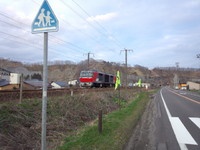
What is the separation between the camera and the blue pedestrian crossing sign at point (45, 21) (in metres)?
3.61

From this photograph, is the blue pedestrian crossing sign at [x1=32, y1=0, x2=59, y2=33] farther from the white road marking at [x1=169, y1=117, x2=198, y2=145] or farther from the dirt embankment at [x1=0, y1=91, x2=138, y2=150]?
the white road marking at [x1=169, y1=117, x2=198, y2=145]

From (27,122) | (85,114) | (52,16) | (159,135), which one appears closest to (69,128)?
(27,122)

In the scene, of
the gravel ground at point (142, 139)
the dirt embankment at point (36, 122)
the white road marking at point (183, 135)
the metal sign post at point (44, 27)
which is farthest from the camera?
the dirt embankment at point (36, 122)

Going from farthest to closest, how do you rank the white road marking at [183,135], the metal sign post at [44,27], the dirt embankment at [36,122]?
the dirt embankment at [36,122] → the white road marking at [183,135] → the metal sign post at [44,27]

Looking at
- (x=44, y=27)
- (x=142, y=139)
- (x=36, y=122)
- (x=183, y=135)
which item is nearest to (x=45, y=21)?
(x=44, y=27)

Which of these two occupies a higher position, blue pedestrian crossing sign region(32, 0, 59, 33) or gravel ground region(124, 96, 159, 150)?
blue pedestrian crossing sign region(32, 0, 59, 33)

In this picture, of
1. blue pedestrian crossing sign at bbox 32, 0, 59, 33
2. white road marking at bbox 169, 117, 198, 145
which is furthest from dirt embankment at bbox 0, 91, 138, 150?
white road marking at bbox 169, 117, 198, 145

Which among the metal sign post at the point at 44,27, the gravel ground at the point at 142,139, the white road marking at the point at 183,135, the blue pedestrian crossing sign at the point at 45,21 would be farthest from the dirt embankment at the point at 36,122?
the white road marking at the point at 183,135

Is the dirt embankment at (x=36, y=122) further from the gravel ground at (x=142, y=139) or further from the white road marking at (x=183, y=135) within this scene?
the white road marking at (x=183, y=135)

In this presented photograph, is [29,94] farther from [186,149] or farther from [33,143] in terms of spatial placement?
[186,149]

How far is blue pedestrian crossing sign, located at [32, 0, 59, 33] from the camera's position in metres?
3.61

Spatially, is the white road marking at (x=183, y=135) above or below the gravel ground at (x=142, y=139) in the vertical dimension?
above

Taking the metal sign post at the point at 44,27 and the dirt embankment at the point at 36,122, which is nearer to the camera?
the metal sign post at the point at 44,27

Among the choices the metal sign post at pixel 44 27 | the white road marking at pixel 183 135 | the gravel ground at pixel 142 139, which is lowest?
the gravel ground at pixel 142 139
